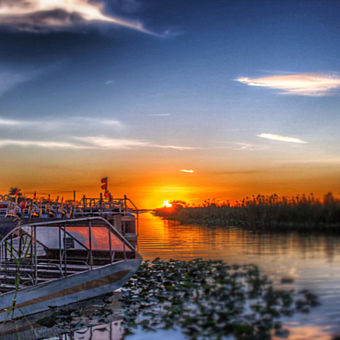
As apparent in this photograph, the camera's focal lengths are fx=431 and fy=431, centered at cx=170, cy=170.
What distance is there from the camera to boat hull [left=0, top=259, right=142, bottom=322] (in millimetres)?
10812

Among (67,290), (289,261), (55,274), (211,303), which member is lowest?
(289,261)

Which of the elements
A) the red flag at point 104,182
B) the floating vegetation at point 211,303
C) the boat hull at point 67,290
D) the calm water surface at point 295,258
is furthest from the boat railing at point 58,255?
the red flag at point 104,182

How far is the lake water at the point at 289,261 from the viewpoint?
34.4 ft

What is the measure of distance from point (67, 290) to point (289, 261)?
49.3ft

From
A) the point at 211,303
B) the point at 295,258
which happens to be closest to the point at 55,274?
the point at 211,303

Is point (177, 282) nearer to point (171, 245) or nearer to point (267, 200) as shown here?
point (171, 245)

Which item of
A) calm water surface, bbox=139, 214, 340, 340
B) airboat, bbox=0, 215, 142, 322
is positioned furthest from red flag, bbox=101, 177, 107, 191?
airboat, bbox=0, 215, 142, 322

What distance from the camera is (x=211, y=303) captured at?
40.2 feet

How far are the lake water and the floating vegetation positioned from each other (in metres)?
0.42

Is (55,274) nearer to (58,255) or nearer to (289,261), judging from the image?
(58,255)

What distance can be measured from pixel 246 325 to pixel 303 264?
12.5m

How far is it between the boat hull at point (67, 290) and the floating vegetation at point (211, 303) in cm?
72

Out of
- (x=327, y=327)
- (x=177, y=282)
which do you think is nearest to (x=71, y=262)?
(x=177, y=282)

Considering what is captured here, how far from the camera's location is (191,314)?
36.5ft
